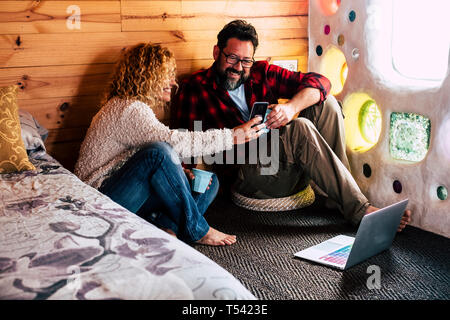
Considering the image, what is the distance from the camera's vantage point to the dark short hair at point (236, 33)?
93.4 inches

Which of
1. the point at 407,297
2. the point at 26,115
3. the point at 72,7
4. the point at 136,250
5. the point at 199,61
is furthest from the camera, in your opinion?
the point at 199,61

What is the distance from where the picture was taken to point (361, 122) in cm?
253

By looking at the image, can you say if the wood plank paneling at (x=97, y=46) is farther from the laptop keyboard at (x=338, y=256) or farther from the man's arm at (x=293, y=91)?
the laptop keyboard at (x=338, y=256)

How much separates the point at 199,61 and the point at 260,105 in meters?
0.62

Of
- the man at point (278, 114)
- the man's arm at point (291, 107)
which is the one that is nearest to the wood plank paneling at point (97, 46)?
the man at point (278, 114)

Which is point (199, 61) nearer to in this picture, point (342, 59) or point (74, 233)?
point (342, 59)

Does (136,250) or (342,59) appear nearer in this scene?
(136,250)

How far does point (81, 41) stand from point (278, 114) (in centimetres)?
100

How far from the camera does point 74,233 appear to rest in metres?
1.18

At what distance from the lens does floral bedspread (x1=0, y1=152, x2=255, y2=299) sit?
93 centimetres

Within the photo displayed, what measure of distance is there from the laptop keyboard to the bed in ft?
2.75

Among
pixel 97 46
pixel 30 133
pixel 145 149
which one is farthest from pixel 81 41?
pixel 145 149

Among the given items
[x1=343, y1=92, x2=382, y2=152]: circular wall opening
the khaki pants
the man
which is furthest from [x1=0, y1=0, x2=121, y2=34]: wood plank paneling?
[x1=343, y1=92, x2=382, y2=152]: circular wall opening
